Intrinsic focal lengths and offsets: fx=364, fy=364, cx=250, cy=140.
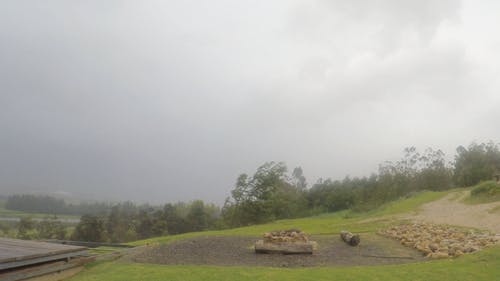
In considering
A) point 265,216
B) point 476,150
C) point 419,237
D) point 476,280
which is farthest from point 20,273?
point 476,150

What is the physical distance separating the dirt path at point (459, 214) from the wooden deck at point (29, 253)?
514 inches

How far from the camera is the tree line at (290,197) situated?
1163 inches

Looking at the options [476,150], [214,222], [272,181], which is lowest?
[214,222]

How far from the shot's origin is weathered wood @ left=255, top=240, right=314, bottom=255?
32.2 ft

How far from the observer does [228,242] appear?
12078 mm

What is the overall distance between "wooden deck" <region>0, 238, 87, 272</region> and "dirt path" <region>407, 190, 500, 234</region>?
13.1m

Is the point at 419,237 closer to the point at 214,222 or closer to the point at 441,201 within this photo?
the point at 441,201

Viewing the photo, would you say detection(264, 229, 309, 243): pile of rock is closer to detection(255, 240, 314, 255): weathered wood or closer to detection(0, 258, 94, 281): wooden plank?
detection(255, 240, 314, 255): weathered wood

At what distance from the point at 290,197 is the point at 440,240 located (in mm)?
24558

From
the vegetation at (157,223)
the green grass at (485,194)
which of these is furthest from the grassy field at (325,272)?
the vegetation at (157,223)

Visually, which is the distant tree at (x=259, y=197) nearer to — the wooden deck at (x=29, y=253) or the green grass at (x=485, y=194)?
the green grass at (x=485, y=194)

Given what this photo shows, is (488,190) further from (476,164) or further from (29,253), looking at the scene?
(29,253)

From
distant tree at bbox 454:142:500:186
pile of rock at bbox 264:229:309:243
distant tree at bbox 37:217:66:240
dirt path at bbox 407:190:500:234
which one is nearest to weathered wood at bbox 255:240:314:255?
pile of rock at bbox 264:229:309:243

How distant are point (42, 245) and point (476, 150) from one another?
3979 centimetres
